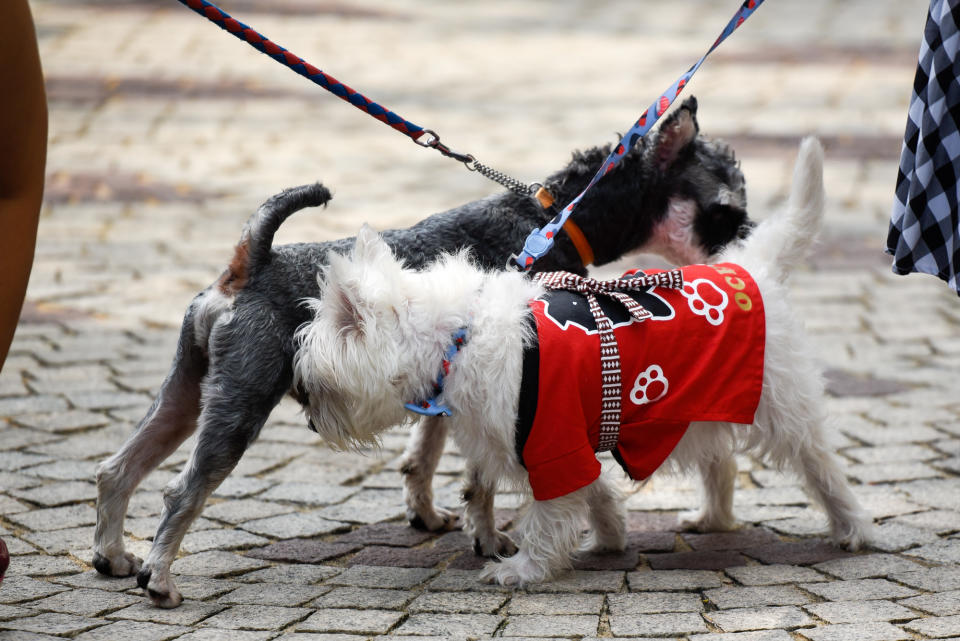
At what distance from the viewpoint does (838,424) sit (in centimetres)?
591

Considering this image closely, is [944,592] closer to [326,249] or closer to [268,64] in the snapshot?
[326,249]

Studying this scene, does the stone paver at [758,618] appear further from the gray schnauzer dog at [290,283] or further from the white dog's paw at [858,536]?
the gray schnauzer dog at [290,283]

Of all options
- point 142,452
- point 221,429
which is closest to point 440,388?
point 221,429

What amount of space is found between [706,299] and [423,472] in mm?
1429

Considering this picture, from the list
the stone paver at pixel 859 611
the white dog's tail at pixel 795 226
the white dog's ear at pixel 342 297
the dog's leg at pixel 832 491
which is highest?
the white dog's tail at pixel 795 226

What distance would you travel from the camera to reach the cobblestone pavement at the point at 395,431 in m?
3.99

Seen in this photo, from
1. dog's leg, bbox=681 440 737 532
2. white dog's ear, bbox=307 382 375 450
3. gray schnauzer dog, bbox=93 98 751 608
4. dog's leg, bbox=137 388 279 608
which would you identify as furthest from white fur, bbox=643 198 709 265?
dog's leg, bbox=137 388 279 608

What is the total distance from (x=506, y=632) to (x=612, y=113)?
1073 centimetres

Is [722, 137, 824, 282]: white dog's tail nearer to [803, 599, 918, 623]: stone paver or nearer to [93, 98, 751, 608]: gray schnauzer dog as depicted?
[93, 98, 751, 608]: gray schnauzer dog

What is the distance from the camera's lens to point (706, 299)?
4312 mm

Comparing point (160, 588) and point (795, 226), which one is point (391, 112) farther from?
point (160, 588)

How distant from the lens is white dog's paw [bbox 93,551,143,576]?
4270mm

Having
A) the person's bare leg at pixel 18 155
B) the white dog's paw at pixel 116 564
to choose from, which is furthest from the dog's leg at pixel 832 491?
the person's bare leg at pixel 18 155

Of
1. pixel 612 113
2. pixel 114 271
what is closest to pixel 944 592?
pixel 114 271
